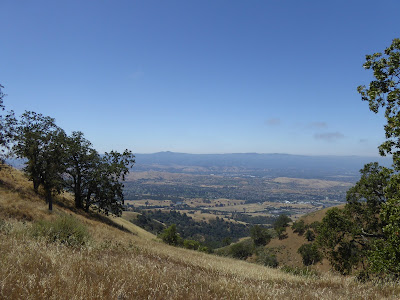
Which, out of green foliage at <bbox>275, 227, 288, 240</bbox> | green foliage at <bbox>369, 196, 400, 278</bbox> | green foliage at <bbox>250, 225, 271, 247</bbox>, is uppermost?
green foliage at <bbox>369, 196, 400, 278</bbox>

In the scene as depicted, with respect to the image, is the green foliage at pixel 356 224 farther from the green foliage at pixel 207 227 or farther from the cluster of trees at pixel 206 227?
the green foliage at pixel 207 227

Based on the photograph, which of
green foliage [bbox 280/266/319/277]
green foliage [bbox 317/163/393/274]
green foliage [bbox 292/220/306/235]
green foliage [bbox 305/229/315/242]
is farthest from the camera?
green foliage [bbox 292/220/306/235]

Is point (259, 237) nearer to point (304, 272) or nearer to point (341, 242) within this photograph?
point (341, 242)

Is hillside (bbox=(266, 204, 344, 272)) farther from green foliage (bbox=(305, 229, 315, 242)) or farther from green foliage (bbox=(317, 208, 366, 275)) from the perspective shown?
green foliage (bbox=(317, 208, 366, 275))

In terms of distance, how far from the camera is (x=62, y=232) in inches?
328

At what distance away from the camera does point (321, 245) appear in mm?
17391

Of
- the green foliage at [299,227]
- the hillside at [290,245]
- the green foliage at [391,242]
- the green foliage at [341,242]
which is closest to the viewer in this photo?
the green foliage at [391,242]

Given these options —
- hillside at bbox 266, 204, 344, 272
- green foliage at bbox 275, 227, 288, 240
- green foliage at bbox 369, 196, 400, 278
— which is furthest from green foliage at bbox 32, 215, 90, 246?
green foliage at bbox 275, 227, 288, 240

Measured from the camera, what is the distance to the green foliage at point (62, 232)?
7.76 metres

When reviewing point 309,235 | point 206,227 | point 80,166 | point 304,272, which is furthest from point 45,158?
point 206,227

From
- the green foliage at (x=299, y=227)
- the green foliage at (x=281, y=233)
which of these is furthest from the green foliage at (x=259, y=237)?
the green foliage at (x=299, y=227)

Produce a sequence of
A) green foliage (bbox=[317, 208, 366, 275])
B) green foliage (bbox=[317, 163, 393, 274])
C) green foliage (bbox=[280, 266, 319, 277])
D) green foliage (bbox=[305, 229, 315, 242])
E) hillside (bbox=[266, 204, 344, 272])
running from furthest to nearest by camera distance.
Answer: green foliage (bbox=[305, 229, 315, 242]), hillside (bbox=[266, 204, 344, 272]), green foliage (bbox=[317, 208, 366, 275]), green foliage (bbox=[317, 163, 393, 274]), green foliage (bbox=[280, 266, 319, 277])

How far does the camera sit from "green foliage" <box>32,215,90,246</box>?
7762 mm

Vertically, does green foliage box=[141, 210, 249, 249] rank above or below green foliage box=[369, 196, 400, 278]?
below
